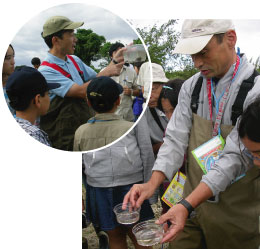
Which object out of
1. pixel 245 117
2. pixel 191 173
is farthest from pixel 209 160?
pixel 245 117

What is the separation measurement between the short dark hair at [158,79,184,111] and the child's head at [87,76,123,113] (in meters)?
0.61

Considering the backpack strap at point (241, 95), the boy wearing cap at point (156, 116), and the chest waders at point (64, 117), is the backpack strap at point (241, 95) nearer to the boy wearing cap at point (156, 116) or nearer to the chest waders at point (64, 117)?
the chest waders at point (64, 117)

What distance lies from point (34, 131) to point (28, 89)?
0.21 metres

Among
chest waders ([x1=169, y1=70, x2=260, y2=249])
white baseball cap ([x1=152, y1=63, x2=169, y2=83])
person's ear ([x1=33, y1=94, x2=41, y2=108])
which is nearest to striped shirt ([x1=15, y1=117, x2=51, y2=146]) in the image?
person's ear ([x1=33, y1=94, x2=41, y2=108])

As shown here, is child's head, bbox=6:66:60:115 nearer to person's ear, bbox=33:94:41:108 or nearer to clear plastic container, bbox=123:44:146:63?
person's ear, bbox=33:94:41:108

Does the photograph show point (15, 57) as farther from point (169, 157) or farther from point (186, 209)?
point (186, 209)

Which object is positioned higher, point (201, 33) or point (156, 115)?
point (201, 33)

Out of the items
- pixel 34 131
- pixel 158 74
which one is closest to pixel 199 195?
pixel 34 131

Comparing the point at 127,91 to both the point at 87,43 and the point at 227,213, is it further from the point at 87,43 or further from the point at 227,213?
the point at 227,213

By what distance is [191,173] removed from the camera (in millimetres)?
1704

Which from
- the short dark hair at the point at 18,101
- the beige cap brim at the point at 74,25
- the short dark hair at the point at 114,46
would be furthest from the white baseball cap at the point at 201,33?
the short dark hair at the point at 18,101

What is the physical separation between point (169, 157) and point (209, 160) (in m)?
0.20

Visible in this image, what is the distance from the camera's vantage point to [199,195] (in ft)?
4.58

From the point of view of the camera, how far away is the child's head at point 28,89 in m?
1.50
